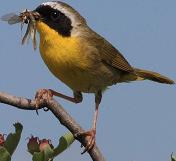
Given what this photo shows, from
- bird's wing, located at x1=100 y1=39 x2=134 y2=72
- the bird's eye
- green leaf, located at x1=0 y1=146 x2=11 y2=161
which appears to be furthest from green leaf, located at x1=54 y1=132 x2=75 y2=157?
bird's wing, located at x1=100 y1=39 x2=134 y2=72

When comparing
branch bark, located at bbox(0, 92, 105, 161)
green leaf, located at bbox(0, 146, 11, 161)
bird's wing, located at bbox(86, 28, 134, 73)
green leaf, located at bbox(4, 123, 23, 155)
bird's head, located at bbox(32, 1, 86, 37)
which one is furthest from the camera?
bird's wing, located at bbox(86, 28, 134, 73)

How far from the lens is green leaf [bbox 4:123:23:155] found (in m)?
2.26

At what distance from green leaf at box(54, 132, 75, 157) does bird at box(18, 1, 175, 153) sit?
1.87m

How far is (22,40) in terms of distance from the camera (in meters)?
3.66

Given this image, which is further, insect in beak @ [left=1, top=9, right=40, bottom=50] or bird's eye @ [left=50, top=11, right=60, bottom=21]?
bird's eye @ [left=50, top=11, right=60, bottom=21]

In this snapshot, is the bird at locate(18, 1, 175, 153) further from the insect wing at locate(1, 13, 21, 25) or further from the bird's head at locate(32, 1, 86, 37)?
the insect wing at locate(1, 13, 21, 25)

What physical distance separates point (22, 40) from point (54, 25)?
1360 millimetres

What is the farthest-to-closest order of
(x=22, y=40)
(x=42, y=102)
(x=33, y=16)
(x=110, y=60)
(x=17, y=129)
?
1. (x=110, y=60)
2. (x=33, y=16)
3. (x=22, y=40)
4. (x=42, y=102)
5. (x=17, y=129)

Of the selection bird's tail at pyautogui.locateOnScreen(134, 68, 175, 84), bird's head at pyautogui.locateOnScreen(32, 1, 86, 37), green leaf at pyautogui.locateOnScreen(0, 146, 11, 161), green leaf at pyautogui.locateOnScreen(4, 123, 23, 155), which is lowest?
green leaf at pyautogui.locateOnScreen(0, 146, 11, 161)

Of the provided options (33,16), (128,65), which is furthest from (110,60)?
(33,16)

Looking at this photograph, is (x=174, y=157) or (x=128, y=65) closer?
(x=174, y=157)

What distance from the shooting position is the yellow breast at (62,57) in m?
4.82

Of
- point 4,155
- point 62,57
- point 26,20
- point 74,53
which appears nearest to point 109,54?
point 74,53

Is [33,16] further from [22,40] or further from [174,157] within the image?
[174,157]
